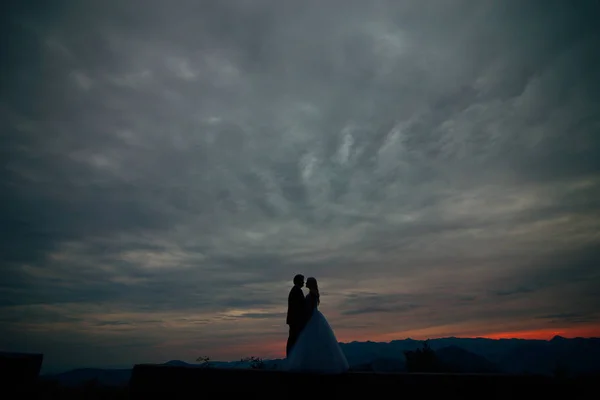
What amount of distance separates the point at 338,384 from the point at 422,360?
25.1 m

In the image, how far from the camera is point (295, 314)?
735 cm

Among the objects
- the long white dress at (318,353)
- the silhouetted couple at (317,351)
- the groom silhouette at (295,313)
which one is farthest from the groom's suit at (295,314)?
the long white dress at (318,353)

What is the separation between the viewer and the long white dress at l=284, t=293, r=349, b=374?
5.43 m

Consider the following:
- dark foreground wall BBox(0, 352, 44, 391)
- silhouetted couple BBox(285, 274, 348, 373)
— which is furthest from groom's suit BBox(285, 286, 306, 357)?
dark foreground wall BBox(0, 352, 44, 391)

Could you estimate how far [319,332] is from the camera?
19.2 ft

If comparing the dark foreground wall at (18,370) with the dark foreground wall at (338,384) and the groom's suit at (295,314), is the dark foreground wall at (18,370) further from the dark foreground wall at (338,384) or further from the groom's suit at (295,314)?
the groom's suit at (295,314)

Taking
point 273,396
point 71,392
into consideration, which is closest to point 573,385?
point 273,396

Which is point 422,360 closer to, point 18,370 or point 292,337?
point 292,337

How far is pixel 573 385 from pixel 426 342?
26.3m

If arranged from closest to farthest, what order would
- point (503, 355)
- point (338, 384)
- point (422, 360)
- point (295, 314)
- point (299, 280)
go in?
point (338, 384)
point (295, 314)
point (299, 280)
point (422, 360)
point (503, 355)

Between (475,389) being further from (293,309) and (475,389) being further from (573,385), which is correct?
(293,309)

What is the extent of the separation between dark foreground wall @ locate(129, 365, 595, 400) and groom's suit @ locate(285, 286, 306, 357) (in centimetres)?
150

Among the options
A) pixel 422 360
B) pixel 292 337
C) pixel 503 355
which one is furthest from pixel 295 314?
pixel 503 355

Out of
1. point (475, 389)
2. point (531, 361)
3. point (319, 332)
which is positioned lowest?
point (531, 361)
